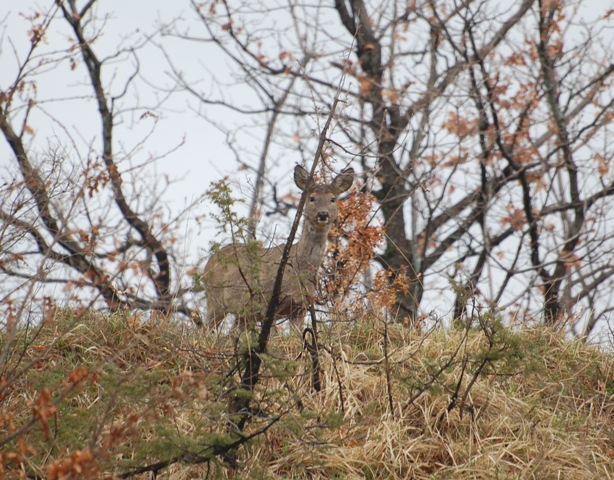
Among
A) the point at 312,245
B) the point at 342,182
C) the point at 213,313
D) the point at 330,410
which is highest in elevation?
the point at 342,182

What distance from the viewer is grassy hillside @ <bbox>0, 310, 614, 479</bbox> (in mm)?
5016

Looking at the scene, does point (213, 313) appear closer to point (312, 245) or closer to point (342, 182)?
point (312, 245)

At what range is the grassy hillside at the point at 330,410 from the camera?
5.02 metres

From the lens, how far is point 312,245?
9352 millimetres

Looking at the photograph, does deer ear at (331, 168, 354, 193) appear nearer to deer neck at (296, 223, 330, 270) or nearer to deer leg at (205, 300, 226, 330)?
deer neck at (296, 223, 330, 270)

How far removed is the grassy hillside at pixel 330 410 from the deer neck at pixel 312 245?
221 centimetres

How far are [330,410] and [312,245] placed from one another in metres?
3.52

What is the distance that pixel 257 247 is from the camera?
218 inches

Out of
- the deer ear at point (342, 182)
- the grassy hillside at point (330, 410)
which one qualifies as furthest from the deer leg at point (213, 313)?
the grassy hillside at point (330, 410)

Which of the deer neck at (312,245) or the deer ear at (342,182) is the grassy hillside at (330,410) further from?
the deer ear at (342,182)

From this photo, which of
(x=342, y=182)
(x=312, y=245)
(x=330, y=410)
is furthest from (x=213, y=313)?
(x=330, y=410)

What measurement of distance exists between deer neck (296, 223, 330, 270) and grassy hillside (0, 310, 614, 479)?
2.21 meters

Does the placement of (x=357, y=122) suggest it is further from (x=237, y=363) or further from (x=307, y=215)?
(x=237, y=363)

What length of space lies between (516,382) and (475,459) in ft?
4.25
